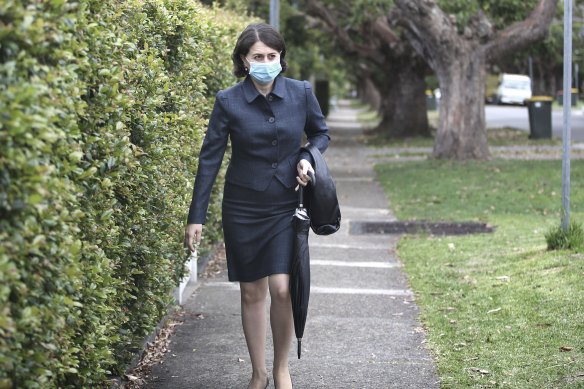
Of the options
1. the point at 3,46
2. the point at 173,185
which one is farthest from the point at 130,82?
the point at 3,46

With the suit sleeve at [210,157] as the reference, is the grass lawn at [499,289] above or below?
below

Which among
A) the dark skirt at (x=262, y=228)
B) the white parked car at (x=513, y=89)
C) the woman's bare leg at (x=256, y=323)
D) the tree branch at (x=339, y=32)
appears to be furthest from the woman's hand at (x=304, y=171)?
the white parked car at (x=513, y=89)

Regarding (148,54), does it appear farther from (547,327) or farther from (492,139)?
(492,139)

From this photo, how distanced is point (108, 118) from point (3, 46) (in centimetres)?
146

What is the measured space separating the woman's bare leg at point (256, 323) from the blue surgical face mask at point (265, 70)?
1.07 metres

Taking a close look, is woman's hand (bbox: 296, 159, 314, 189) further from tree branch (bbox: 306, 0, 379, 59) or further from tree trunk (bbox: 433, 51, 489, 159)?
tree branch (bbox: 306, 0, 379, 59)

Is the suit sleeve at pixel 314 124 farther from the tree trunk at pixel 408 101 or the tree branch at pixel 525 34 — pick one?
the tree trunk at pixel 408 101

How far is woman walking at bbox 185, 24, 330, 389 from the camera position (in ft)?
18.3

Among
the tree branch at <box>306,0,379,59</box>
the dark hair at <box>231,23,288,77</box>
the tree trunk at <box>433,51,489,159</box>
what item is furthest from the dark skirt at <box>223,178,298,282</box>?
the tree branch at <box>306,0,379,59</box>

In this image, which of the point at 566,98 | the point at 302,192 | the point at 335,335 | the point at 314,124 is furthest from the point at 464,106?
the point at 302,192

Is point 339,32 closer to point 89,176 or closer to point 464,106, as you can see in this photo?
point 464,106

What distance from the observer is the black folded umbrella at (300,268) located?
5.55 metres

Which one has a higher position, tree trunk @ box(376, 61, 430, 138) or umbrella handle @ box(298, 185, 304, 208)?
umbrella handle @ box(298, 185, 304, 208)

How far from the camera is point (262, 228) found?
5605mm
